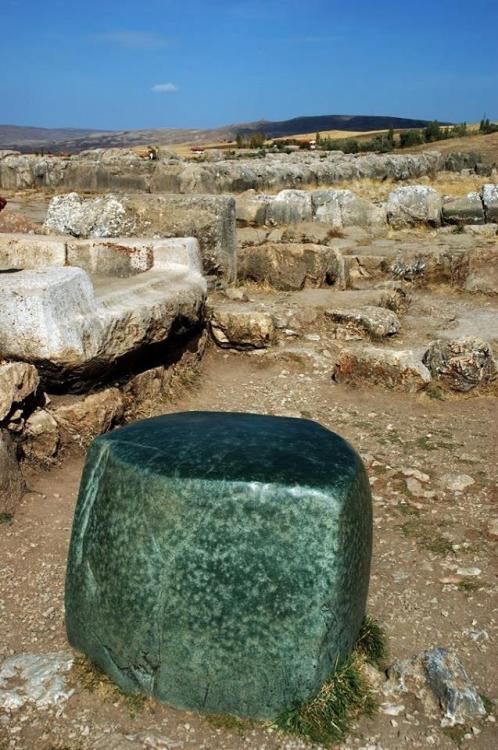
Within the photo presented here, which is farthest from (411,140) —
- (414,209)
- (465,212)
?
(414,209)

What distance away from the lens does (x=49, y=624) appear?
304 centimetres

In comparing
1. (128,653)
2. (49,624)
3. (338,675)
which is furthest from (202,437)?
(49,624)

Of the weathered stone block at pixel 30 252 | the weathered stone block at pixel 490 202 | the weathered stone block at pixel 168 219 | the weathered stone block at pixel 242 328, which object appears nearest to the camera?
the weathered stone block at pixel 30 252

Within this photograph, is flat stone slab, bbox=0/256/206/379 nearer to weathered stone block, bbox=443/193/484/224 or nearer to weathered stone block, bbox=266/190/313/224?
weathered stone block, bbox=266/190/313/224

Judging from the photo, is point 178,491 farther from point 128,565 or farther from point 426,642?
point 426,642

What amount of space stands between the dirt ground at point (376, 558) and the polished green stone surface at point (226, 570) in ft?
0.45

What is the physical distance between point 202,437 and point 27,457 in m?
2.16

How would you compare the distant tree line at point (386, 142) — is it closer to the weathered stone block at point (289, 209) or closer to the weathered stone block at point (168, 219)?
the weathered stone block at point (289, 209)

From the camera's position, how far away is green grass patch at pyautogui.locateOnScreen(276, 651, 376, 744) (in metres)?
2.29

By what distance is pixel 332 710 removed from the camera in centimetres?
234

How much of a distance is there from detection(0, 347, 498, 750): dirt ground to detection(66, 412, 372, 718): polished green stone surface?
14 cm

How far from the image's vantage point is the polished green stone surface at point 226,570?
7.18ft

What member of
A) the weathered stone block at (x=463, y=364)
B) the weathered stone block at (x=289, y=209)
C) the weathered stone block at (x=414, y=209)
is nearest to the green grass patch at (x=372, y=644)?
the weathered stone block at (x=463, y=364)

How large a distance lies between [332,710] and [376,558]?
135cm
